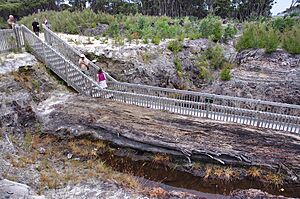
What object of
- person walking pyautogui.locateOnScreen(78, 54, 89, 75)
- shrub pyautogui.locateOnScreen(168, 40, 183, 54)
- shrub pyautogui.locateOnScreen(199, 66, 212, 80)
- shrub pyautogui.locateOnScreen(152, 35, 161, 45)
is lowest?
shrub pyautogui.locateOnScreen(199, 66, 212, 80)

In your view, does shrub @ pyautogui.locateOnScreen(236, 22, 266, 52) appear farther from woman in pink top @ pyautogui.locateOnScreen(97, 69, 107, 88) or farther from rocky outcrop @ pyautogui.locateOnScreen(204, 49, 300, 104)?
woman in pink top @ pyautogui.locateOnScreen(97, 69, 107, 88)

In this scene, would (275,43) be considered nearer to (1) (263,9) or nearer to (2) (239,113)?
(2) (239,113)

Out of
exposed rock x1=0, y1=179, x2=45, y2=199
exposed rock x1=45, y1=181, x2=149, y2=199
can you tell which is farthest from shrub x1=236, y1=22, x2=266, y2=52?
exposed rock x1=0, y1=179, x2=45, y2=199

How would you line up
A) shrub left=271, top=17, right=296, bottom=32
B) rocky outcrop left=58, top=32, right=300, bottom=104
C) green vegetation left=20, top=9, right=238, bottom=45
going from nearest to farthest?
rocky outcrop left=58, top=32, right=300, bottom=104 < green vegetation left=20, top=9, right=238, bottom=45 < shrub left=271, top=17, right=296, bottom=32

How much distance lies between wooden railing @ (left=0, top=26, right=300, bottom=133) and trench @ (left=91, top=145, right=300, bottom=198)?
177cm

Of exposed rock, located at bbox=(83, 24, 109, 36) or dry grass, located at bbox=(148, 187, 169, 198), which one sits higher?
exposed rock, located at bbox=(83, 24, 109, 36)

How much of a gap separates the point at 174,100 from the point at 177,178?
2.68 metres

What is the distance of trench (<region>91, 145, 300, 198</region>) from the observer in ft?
24.1

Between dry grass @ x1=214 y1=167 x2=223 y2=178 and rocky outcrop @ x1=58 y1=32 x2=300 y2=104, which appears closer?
dry grass @ x1=214 y1=167 x2=223 y2=178

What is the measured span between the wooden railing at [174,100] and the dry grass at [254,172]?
137cm

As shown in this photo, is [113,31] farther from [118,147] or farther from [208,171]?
[208,171]

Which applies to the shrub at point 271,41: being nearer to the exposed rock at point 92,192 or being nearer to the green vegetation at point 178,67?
the green vegetation at point 178,67

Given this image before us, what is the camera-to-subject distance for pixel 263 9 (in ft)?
143

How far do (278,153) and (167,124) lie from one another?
11.0 ft
